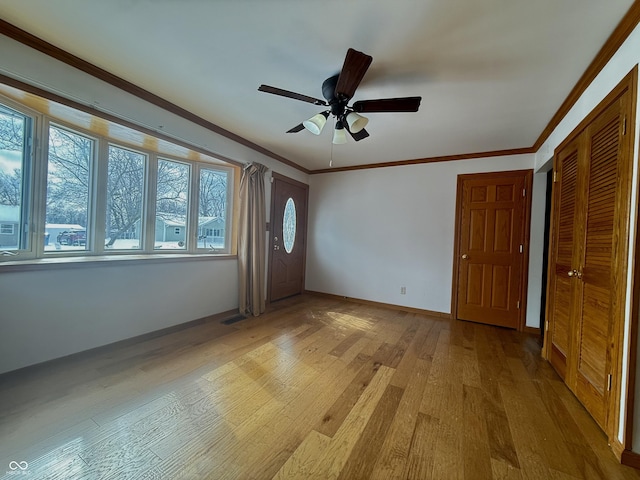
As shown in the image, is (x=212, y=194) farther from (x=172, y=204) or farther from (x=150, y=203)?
(x=150, y=203)

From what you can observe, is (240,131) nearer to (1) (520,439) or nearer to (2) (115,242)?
(2) (115,242)

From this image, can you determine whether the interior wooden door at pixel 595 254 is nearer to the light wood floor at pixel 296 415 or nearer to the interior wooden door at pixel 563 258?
the interior wooden door at pixel 563 258

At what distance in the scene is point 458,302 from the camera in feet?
11.8

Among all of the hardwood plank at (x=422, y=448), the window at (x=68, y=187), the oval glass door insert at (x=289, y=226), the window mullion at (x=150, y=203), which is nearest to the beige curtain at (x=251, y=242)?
the oval glass door insert at (x=289, y=226)

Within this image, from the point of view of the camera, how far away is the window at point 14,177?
6.23 feet

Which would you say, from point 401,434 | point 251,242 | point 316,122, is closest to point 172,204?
point 251,242

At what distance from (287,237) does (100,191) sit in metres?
2.65

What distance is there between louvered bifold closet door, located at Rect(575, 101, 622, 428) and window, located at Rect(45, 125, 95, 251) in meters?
4.11

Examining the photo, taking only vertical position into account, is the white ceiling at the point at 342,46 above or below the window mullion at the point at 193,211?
above

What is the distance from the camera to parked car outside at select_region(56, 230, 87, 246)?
227 centimetres

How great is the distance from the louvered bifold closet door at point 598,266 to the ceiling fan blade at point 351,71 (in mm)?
1566

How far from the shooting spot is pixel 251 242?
352 centimetres

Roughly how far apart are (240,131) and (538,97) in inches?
120

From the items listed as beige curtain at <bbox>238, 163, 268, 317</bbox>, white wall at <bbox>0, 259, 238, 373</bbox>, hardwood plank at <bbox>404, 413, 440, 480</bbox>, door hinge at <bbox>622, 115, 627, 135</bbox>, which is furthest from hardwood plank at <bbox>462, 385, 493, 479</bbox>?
white wall at <bbox>0, 259, 238, 373</bbox>
